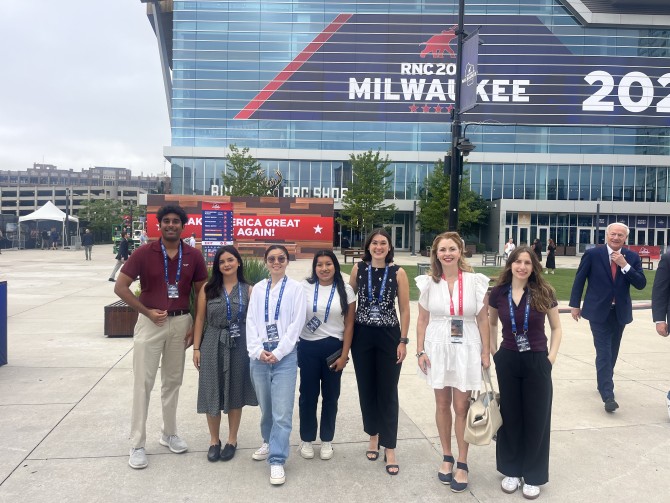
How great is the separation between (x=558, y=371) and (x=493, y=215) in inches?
1585

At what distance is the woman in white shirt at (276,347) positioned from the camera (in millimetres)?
3561

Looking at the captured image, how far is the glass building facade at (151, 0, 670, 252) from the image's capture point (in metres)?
43.5

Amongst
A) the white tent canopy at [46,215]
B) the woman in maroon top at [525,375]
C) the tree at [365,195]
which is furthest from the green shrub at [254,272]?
the white tent canopy at [46,215]

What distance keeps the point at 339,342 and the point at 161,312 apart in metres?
1.36

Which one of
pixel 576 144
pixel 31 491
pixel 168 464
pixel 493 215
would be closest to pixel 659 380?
pixel 168 464

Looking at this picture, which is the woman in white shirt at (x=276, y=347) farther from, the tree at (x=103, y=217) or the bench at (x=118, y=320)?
the tree at (x=103, y=217)

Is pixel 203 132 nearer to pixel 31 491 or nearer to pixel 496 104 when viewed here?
pixel 496 104

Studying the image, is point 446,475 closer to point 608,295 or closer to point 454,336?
point 454,336

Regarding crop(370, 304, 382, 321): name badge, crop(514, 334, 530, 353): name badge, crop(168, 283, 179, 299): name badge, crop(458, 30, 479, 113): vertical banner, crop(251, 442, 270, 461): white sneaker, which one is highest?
crop(458, 30, 479, 113): vertical banner

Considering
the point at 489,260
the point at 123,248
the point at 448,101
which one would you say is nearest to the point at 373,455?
the point at 123,248

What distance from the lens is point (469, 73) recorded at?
34.8 ft

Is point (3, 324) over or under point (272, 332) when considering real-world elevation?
under

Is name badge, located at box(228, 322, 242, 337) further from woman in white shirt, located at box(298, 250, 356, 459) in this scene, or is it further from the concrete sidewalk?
the concrete sidewalk

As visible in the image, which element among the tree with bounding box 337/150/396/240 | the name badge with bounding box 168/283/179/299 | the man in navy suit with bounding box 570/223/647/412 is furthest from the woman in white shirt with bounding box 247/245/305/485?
the tree with bounding box 337/150/396/240
